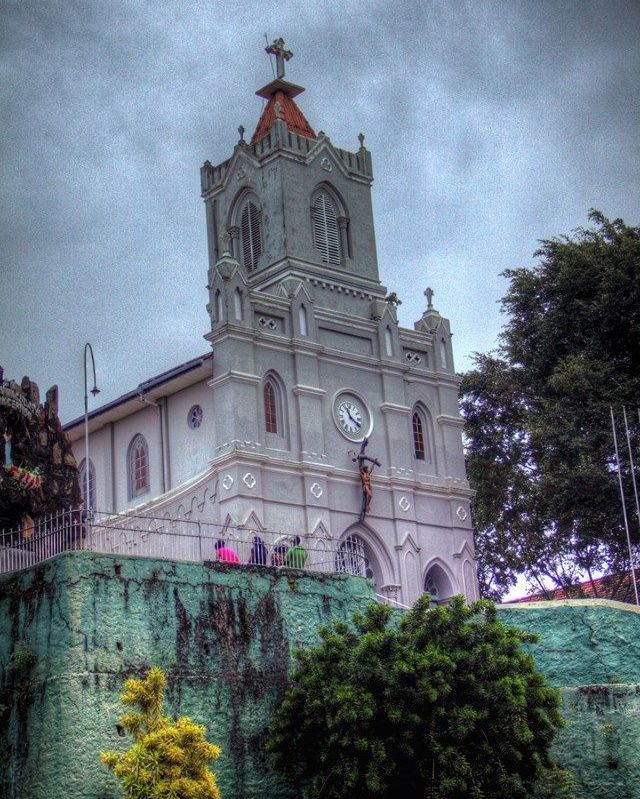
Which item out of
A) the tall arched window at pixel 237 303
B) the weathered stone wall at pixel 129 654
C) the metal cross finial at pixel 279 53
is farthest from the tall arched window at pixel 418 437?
the weathered stone wall at pixel 129 654

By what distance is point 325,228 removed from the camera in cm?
4431

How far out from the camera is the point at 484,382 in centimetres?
4741

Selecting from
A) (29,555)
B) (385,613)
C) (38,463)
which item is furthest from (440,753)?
(38,463)

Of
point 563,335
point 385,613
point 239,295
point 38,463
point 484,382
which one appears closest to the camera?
point 385,613

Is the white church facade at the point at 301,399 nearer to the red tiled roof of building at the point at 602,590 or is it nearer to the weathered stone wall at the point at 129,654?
the red tiled roof of building at the point at 602,590

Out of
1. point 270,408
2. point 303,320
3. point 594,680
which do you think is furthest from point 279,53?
point 594,680

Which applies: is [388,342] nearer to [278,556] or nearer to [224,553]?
[278,556]

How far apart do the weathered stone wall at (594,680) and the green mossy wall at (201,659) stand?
0.07ft

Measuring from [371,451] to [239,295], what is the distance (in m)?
5.60

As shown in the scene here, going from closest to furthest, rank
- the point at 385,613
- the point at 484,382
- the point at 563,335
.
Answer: the point at 385,613
the point at 563,335
the point at 484,382

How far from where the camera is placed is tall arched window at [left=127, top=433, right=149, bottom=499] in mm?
42156

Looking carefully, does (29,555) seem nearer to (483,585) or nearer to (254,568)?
(254,568)

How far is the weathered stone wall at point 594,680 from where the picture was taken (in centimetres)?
2495

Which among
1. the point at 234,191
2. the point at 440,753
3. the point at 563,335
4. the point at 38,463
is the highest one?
the point at 234,191
